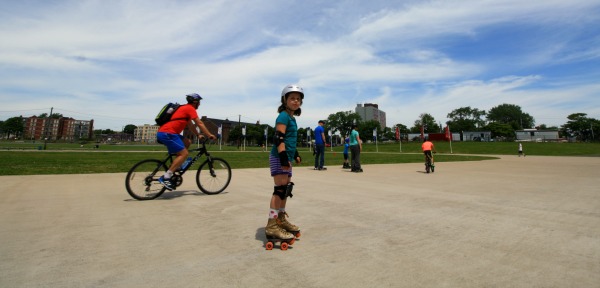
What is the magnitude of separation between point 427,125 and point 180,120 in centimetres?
14585

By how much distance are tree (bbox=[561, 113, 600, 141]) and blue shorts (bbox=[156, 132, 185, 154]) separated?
510 feet

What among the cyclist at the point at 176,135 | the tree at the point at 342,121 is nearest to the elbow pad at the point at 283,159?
the cyclist at the point at 176,135

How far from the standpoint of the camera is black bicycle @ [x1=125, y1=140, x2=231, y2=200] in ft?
18.1

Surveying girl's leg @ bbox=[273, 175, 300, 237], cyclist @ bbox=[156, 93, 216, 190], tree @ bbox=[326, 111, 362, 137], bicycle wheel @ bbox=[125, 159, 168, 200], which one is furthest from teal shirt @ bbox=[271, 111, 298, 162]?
tree @ bbox=[326, 111, 362, 137]

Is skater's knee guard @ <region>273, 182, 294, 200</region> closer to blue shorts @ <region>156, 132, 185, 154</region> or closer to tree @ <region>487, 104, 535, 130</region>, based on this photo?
blue shorts @ <region>156, 132, 185, 154</region>

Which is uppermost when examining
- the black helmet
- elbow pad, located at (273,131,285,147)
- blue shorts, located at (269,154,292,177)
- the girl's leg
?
the black helmet

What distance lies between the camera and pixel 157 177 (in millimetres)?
5695

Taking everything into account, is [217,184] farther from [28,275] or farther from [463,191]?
[463,191]

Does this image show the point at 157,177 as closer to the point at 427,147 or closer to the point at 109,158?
the point at 427,147

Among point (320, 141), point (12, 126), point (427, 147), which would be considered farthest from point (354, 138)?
point (12, 126)

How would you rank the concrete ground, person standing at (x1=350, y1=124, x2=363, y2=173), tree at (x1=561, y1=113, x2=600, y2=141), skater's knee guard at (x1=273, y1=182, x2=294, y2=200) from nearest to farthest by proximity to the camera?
the concrete ground, skater's knee guard at (x1=273, y1=182, x2=294, y2=200), person standing at (x1=350, y1=124, x2=363, y2=173), tree at (x1=561, y1=113, x2=600, y2=141)

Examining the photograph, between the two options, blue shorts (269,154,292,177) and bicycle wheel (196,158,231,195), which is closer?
blue shorts (269,154,292,177)

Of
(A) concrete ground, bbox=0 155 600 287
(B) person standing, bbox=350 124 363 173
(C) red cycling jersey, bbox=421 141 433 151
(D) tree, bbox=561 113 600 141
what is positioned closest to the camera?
(A) concrete ground, bbox=0 155 600 287

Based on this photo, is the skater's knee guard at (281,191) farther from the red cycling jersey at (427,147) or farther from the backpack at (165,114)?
the red cycling jersey at (427,147)
